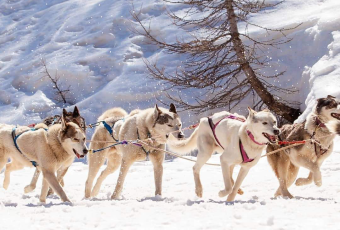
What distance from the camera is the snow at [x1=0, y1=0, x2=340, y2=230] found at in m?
4.22

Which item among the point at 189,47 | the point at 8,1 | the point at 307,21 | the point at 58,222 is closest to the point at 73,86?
the point at 189,47

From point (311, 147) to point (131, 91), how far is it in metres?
9.70

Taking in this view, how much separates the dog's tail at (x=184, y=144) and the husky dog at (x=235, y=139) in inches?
13.6

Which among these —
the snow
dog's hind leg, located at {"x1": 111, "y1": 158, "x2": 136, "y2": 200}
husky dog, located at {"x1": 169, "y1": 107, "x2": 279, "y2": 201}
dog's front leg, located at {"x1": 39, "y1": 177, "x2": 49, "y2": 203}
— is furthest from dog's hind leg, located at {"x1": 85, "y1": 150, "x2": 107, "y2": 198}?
husky dog, located at {"x1": 169, "y1": 107, "x2": 279, "y2": 201}

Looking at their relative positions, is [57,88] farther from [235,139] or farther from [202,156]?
[235,139]

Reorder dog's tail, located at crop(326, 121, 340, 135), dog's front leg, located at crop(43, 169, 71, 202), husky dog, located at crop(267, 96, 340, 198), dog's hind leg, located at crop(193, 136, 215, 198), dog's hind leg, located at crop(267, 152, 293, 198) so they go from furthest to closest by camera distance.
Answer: dog's hind leg, located at crop(193, 136, 215, 198) < dog's hind leg, located at crop(267, 152, 293, 198) < husky dog, located at crop(267, 96, 340, 198) < dog's front leg, located at crop(43, 169, 71, 202) < dog's tail, located at crop(326, 121, 340, 135)

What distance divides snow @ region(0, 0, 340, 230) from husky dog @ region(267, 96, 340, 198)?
1.12 ft

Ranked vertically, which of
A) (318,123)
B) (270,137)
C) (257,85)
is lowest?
(270,137)

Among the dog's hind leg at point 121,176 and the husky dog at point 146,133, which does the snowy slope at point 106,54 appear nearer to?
the husky dog at point 146,133

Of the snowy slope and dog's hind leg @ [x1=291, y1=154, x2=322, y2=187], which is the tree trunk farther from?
dog's hind leg @ [x1=291, y1=154, x2=322, y2=187]

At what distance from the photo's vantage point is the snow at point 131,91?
166 inches

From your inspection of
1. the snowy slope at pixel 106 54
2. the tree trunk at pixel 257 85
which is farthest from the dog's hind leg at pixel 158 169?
the tree trunk at pixel 257 85

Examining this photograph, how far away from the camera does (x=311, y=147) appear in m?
6.23

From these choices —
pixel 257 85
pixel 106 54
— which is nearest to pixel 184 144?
pixel 257 85
